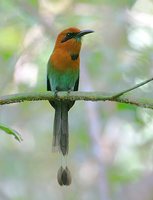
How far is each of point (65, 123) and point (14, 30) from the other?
2.30 m

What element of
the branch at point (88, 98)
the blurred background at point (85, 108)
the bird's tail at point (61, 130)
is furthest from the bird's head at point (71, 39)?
the branch at point (88, 98)

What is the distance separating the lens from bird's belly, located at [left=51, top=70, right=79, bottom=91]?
176 inches

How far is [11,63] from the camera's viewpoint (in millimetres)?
5539

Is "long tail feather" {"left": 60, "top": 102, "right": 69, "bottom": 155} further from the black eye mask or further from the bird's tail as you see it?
the black eye mask

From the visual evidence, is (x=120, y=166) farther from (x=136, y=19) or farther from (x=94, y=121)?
(x=136, y=19)

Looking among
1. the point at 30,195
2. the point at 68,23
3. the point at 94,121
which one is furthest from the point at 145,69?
the point at 30,195

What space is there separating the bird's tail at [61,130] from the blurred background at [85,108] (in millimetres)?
546

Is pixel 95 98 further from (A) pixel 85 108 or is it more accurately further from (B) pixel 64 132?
(A) pixel 85 108

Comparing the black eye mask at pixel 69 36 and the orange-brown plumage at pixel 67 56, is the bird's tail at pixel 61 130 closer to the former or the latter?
the orange-brown plumage at pixel 67 56

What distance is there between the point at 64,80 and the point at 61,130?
24.3 inches

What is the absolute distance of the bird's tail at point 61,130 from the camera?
12.7ft

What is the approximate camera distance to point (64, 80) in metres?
4.49

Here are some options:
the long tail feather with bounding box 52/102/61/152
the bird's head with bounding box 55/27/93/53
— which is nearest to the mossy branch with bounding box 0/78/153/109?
the long tail feather with bounding box 52/102/61/152

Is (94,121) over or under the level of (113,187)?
over
